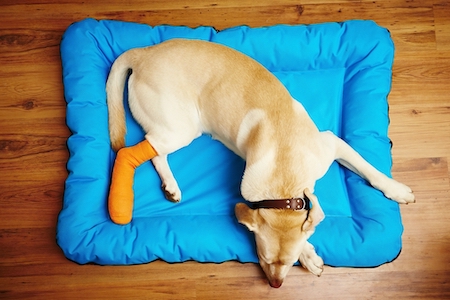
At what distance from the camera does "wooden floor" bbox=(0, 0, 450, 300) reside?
2740mm

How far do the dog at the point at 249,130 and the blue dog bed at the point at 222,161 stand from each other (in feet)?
0.39

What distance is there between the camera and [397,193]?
103 inches

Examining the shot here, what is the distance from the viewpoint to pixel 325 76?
2963mm

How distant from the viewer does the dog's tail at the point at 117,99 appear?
9.12ft

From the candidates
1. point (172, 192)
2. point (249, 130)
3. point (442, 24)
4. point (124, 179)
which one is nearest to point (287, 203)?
point (249, 130)

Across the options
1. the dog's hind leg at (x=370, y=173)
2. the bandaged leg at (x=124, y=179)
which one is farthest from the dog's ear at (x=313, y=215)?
the bandaged leg at (x=124, y=179)

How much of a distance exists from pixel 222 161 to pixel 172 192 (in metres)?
0.38

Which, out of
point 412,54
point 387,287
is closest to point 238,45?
point 412,54

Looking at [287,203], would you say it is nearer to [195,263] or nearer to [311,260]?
[311,260]

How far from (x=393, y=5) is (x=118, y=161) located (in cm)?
236

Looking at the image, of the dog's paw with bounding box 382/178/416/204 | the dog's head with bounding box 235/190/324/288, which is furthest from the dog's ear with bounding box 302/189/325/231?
the dog's paw with bounding box 382/178/416/204

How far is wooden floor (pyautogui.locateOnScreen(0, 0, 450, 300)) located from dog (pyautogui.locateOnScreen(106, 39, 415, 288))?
14.0 inches

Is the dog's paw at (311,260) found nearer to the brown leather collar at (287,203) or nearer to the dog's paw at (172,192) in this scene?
the brown leather collar at (287,203)

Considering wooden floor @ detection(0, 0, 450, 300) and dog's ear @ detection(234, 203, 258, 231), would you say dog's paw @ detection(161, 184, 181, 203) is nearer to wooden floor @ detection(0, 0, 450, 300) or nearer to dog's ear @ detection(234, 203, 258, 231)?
wooden floor @ detection(0, 0, 450, 300)
